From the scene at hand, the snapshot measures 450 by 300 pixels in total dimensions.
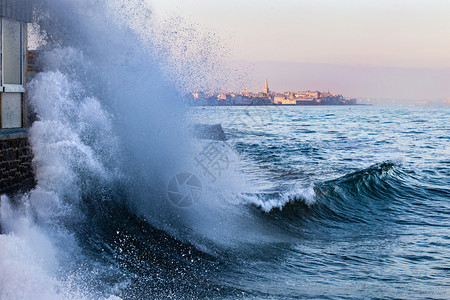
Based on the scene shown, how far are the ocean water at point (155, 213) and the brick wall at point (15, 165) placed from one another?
0.94 ft

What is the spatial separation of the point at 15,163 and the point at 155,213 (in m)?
2.60

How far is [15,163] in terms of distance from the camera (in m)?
8.48

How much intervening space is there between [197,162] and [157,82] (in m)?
2.16

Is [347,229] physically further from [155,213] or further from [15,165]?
[15,165]

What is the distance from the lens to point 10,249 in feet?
17.7

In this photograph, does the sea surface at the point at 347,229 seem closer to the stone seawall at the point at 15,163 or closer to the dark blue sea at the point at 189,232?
the dark blue sea at the point at 189,232

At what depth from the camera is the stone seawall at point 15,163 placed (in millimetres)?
8188

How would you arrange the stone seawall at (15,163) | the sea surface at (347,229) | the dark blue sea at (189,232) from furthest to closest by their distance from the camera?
the stone seawall at (15,163)
the sea surface at (347,229)
the dark blue sea at (189,232)

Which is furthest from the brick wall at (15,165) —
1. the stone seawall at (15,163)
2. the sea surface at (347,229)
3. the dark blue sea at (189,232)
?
the sea surface at (347,229)

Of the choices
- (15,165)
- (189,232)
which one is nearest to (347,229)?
(189,232)

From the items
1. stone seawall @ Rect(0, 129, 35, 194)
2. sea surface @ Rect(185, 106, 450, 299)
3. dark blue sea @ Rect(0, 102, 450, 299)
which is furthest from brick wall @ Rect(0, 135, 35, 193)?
sea surface @ Rect(185, 106, 450, 299)

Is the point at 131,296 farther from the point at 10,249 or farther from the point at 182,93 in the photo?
the point at 182,93

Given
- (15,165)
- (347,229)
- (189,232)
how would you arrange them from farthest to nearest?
(347,229) → (15,165) → (189,232)

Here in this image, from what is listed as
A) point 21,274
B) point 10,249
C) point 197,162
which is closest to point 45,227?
point 10,249
